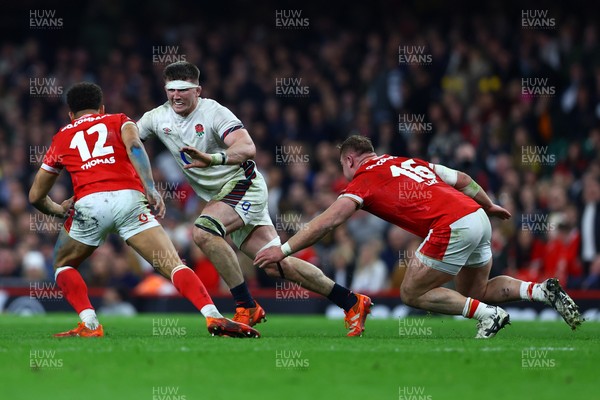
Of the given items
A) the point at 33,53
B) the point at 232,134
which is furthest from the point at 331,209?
the point at 33,53

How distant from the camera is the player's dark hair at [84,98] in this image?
32.1 ft

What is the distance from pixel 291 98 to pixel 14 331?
10367mm

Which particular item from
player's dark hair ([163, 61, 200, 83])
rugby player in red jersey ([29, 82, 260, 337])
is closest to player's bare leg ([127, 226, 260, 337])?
rugby player in red jersey ([29, 82, 260, 337])

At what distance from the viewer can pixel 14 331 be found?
10773 mm

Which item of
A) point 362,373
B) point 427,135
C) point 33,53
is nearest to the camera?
point 362,373

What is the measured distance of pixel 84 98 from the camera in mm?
9789

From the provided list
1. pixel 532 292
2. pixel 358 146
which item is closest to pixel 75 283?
pixel 358 146

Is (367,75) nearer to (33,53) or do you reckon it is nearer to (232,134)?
(33,53)

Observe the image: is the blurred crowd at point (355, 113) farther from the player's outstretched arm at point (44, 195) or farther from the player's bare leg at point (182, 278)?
the player's outstretched arm at point (44, 195)

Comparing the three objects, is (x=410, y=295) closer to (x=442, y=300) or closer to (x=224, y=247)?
(x=442, y=300)

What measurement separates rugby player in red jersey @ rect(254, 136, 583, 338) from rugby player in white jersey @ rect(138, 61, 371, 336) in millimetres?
798

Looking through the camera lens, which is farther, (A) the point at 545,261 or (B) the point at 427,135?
(B) the point at 427,135

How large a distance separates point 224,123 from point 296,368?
331 centimetres

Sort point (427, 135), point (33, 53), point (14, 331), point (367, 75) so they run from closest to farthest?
point (14, 331), point (427, 135), point (367, 75), point (33, 53)
